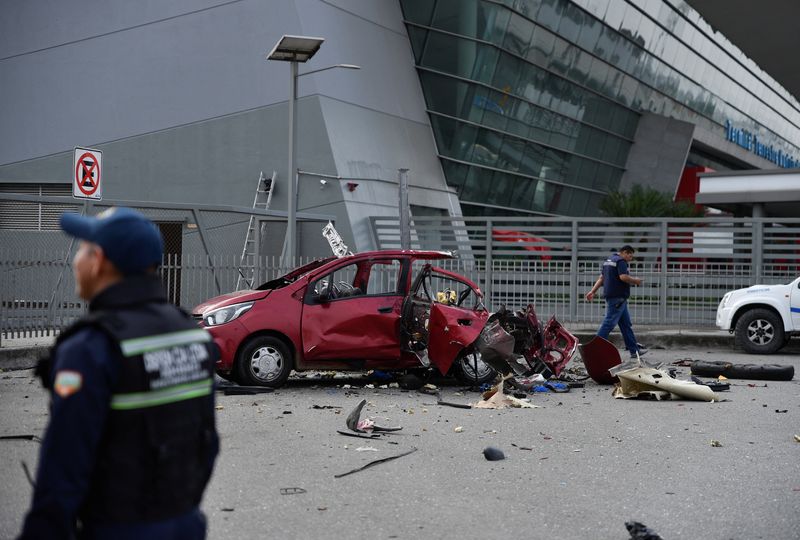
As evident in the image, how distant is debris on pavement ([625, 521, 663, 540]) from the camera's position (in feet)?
16.4

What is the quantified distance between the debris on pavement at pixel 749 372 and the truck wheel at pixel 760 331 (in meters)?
3.76

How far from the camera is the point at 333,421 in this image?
9211 millimetres

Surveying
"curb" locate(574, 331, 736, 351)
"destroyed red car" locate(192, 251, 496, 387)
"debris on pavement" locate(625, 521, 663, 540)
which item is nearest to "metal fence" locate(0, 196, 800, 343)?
"curb" locate(574, 331, 736, 351)

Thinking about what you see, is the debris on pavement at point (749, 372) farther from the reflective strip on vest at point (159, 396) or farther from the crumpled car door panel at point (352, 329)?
the reflective strip on vest at point (159, 396)

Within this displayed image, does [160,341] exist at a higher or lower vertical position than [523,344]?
higher

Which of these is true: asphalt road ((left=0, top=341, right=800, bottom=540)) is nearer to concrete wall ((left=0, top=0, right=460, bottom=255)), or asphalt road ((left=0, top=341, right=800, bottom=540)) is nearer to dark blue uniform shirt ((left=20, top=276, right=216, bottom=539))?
dark blue uniform shirt ((left=20, top=276, right=216, bottom=539))

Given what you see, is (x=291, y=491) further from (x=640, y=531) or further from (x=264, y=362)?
(x=264, y=362)

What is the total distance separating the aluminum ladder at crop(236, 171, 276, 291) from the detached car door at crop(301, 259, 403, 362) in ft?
18.0

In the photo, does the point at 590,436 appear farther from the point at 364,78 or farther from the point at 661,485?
the point at 364,78

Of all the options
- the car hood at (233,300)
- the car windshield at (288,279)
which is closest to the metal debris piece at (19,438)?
the car hood at (233,300)

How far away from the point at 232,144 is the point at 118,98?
144 inches

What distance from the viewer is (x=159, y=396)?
2.71m

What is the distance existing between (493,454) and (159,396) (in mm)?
5054

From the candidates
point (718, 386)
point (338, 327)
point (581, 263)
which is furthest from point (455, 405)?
point (581, 263)
